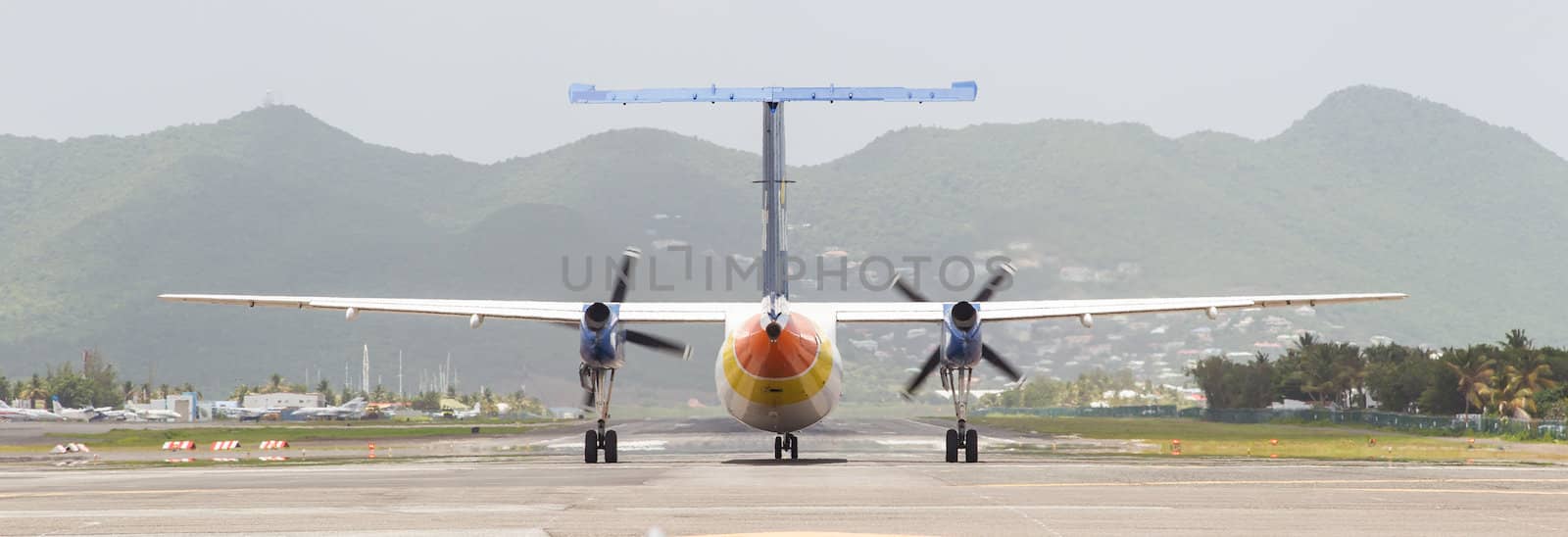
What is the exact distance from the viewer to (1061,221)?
637 ft

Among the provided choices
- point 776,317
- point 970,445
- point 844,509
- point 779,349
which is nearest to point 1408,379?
point 970,445

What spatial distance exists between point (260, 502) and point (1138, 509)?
12.0m

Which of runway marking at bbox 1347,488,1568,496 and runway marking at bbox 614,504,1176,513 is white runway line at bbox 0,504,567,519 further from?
runway marking at bbox 1347,488,1568,496

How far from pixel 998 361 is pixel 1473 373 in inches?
2187

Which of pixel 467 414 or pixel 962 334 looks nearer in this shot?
pixel 962 334

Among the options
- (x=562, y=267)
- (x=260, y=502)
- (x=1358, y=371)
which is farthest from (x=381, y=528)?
(x=562, y=267)

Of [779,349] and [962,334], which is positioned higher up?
[962,334]

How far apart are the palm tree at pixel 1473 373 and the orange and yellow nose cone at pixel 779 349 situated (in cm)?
6286

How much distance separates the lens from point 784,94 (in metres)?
34.6

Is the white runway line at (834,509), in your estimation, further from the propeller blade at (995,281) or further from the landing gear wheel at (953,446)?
the propeller blade at (995,281)

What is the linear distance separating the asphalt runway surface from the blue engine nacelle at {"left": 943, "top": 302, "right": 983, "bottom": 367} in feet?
8.13

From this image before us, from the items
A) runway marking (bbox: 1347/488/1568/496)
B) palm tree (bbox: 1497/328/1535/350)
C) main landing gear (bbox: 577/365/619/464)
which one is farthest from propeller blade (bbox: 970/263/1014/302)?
palm tree (bbox: 1497/328/1535/350)

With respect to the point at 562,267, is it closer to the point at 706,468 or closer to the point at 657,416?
the point at 657,416

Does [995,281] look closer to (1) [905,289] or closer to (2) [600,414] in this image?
(1) [905,289]
